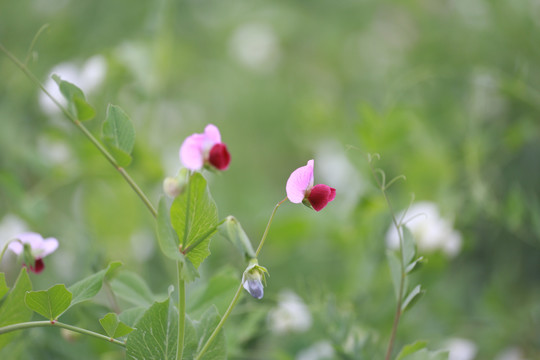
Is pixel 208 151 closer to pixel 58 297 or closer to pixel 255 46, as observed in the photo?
pixel 58 297

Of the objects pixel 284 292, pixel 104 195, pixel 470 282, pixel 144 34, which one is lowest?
pixel 470 282

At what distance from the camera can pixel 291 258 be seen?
578mm

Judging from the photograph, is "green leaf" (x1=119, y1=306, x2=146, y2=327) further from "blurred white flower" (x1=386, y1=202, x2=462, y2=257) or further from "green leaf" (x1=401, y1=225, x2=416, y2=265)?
"blurred white flower" (x1=386, y1=202, x2=462, y2=257)

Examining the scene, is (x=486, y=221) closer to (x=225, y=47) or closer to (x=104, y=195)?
(x=104, y=195)

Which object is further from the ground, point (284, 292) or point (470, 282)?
point (284, 292)

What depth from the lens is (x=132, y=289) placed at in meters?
0.31

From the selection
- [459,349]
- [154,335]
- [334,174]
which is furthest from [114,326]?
[334,174]

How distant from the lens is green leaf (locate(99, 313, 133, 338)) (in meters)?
0.24

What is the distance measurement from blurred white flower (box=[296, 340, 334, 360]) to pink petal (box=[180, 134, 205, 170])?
205 millimetres

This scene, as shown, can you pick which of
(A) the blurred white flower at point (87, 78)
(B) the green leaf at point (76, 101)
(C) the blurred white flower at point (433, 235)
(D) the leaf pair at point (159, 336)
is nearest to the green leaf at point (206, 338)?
(D) the leaf pair at point (159, 336)

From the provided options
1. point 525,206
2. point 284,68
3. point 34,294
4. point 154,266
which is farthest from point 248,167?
point 34,294

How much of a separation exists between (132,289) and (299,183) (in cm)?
13

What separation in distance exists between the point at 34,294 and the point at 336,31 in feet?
2.92

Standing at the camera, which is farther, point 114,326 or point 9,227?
point 9,227
